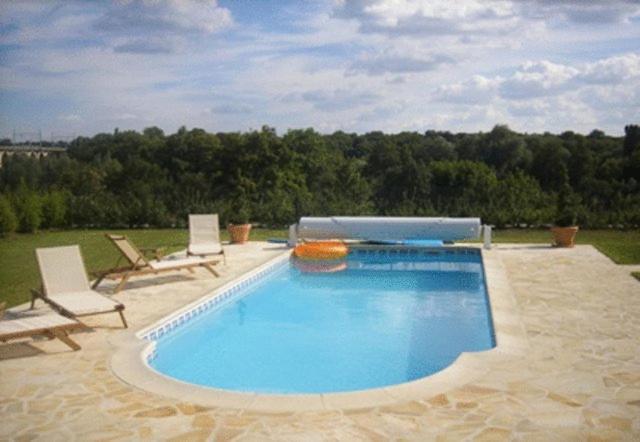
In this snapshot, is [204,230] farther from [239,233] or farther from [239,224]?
[239,224]

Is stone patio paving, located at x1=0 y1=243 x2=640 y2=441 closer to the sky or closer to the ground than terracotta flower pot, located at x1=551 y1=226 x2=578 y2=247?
closer to the ground

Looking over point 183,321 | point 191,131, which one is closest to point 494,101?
point 183,321

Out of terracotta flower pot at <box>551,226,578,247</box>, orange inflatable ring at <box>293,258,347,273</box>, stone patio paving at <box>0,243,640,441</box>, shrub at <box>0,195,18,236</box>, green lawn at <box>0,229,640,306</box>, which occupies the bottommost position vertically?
orange inflatable ring at <box>293,258,347,273</box>

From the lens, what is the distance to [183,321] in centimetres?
780

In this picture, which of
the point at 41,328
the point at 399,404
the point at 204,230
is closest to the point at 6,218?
the point at 204,230

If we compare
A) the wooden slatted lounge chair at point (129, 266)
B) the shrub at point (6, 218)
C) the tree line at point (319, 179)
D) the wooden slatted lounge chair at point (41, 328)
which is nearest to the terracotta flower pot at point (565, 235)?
the tree line at point (319, 179)

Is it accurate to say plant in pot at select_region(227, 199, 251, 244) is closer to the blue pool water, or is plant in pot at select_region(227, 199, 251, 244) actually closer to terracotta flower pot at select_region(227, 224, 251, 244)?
terracotta flower pot at select_region(227, 224, 251, 244)

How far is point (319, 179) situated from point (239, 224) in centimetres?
1380

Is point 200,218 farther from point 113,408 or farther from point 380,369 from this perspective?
point 113,408

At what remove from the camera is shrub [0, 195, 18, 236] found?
14833 mm

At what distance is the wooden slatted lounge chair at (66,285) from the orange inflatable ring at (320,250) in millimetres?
6022

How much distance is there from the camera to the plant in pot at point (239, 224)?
14.1 meters

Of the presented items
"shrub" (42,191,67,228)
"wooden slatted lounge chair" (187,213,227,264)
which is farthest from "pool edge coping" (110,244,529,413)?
"shrub" (42,191,67,228)

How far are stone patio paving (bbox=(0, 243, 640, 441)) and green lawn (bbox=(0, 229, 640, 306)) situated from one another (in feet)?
10.9
